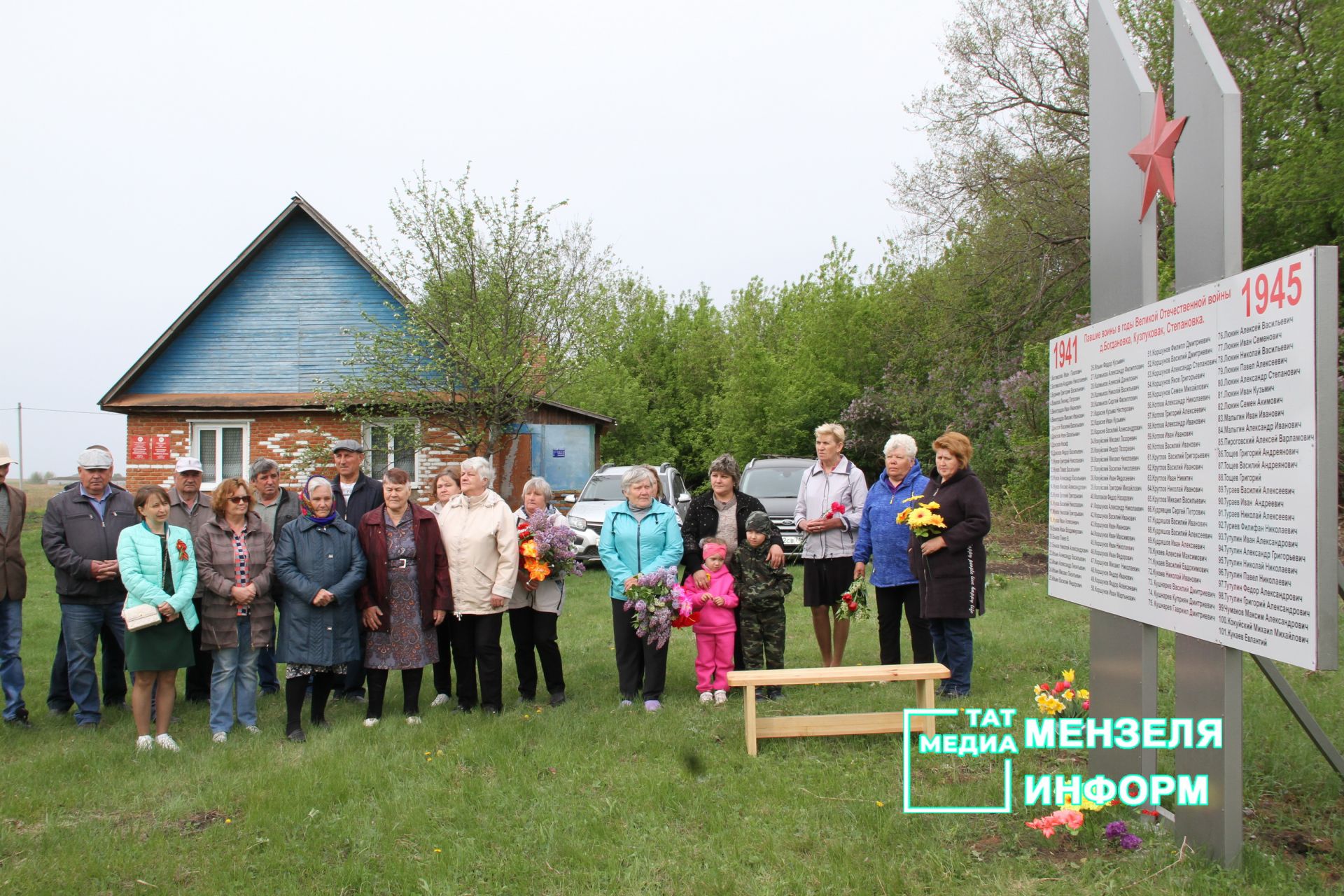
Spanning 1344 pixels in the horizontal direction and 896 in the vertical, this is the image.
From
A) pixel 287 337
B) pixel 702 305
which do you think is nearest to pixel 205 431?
pixel 287 337

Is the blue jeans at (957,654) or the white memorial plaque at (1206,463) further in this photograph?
the blue jeans at (957,654)

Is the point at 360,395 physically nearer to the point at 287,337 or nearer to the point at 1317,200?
the point at 287,337

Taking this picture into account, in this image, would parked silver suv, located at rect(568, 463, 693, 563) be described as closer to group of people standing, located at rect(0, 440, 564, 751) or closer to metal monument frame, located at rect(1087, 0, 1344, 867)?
group of people standing, located at rect(0, 440, 564, 751)

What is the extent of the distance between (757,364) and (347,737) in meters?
22.0

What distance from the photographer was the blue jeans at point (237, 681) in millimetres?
6172

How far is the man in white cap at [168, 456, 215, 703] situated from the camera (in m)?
6.93

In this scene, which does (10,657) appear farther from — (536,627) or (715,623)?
(715,623)

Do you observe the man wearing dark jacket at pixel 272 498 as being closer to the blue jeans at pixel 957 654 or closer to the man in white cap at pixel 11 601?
the man in white cap at pixel 11 601

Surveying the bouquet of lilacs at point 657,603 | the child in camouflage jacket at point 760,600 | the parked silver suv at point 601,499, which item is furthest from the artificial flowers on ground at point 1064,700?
the parked silver suv at point 601,499

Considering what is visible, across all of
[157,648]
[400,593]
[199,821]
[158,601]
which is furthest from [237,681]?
[199,821]

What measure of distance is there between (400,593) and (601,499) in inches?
355

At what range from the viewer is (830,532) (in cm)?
706

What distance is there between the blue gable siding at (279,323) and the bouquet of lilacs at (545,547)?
14272 millimetres

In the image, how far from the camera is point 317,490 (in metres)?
6.31
